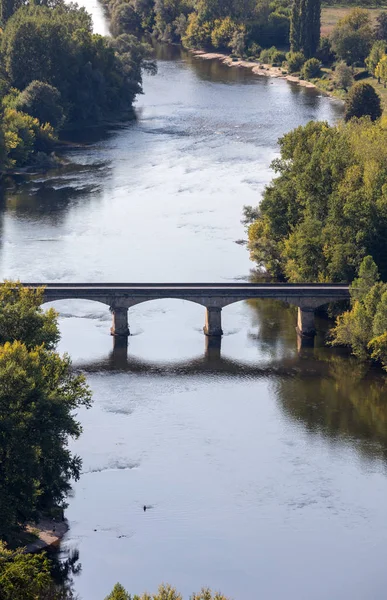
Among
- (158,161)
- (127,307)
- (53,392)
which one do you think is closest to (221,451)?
(53,392)

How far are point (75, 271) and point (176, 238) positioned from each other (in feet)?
45.8

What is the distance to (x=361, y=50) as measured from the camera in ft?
627

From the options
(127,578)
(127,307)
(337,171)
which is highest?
(337,171)

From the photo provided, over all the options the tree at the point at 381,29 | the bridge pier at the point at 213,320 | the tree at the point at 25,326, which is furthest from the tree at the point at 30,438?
the tree at the point at 381,29

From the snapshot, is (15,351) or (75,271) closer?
(15,351)

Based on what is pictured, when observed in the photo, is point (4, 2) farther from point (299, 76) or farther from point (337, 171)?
point (337, 171)

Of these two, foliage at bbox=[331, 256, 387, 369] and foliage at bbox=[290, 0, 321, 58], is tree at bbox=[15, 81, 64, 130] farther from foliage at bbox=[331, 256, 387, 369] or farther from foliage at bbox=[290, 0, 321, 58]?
foliage at bbox=[331, 256, 387, 369]

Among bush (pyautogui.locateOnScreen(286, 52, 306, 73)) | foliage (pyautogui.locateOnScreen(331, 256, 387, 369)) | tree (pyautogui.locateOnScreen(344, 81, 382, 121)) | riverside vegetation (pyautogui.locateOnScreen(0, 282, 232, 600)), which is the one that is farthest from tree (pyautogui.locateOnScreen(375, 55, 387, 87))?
riverside vegetation (pyautogui.locateOnScreen(0, 282, 232, 600))

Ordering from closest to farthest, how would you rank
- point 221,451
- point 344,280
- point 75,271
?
1. point 221,451
2. point 344,280
3. point 75,271

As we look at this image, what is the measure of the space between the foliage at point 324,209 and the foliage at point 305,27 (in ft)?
259

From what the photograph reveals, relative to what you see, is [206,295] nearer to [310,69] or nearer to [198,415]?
[198,415]

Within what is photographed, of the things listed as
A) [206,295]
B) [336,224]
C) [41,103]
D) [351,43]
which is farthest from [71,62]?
[206,295]

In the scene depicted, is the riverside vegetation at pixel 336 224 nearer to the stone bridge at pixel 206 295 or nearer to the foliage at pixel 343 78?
the stone bridge at pixel 206 295

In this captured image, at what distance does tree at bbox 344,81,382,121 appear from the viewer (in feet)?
511
